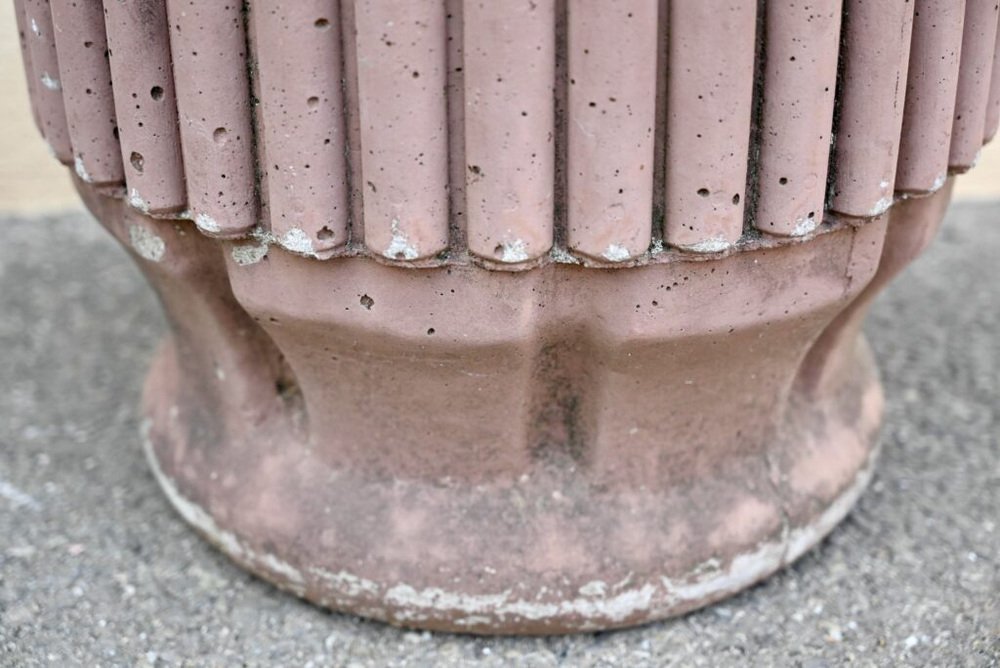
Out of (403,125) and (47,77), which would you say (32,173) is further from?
(403,125)

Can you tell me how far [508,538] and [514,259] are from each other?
0.51 meters

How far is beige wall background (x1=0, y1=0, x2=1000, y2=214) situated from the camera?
384 cm

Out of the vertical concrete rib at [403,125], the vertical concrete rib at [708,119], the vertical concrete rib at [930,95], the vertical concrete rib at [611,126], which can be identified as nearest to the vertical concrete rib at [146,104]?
the vertical concrete rib at [403,125]

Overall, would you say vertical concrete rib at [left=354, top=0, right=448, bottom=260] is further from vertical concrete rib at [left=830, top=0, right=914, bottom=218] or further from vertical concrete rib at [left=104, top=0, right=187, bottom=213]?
vertical concrete rib at [left=830, top=0, right=914, bottom=218]

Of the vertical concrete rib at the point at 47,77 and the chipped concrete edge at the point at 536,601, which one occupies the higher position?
the vertical concrete rib at the point at 47,77

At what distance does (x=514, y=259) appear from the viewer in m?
1.46

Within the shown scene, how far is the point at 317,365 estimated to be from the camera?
1748 mm

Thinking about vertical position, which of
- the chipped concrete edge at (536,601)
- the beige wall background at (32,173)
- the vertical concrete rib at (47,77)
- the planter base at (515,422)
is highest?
the vertical concrete rib at (47,77)

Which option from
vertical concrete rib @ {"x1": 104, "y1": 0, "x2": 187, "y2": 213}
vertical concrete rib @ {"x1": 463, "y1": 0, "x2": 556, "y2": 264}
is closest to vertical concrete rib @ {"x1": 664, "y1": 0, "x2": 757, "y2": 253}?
vertical concrete rib @ {"x1": 463, "y1": 0, "x2": 556, "y2": 264}

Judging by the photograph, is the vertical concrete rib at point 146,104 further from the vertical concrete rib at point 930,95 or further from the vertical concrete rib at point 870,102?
the vertical concrete rib at point 930,95

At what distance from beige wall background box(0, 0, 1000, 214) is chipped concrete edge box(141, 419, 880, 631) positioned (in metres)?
2.05

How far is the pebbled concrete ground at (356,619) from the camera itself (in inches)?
71.7

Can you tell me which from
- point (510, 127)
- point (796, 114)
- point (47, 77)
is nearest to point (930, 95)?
point (796, 114)

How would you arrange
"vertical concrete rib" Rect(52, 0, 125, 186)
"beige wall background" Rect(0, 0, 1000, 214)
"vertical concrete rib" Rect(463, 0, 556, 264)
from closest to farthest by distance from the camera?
"vertical concrete rib" Rect(463, 0, 556, 264) → "vertical concrete rib" Rect(52, 0, 125, 186) → "beige wall background" Rect(0, 0, 1000, 214)
